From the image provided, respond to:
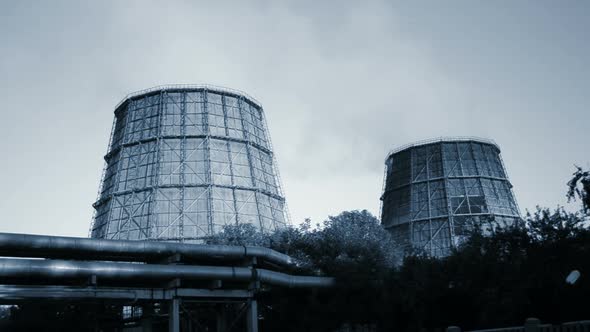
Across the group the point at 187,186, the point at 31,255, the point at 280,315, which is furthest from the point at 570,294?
the point at 187,186

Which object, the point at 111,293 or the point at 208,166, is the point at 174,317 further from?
the point at 208,166

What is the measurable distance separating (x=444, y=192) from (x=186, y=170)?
1407 inches

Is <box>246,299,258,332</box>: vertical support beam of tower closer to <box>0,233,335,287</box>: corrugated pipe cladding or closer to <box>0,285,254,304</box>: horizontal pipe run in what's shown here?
<box>0,285,254,304</box>: horizontal pipe run

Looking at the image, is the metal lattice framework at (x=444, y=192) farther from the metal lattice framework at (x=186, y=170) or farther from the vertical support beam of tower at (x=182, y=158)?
the vertical support beam of tower at (x=182, y=158)

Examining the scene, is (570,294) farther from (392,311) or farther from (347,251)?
(347,251)

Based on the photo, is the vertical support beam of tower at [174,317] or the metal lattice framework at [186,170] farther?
the metal lattice framework at [186,170]

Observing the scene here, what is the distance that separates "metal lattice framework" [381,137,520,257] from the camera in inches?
3231

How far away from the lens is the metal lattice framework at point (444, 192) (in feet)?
269

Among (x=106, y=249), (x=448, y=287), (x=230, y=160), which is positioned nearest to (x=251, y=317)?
(x=106, y=249)

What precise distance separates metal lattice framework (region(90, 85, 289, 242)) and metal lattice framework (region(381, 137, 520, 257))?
2120cm

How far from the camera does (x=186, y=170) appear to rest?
66562mm

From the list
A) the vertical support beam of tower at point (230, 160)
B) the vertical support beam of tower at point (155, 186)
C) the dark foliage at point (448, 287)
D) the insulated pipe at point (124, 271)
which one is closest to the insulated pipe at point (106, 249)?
the insulated pipe at point (124, 271)

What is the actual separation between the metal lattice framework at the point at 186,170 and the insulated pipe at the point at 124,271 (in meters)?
31.7

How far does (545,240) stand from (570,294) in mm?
3697
